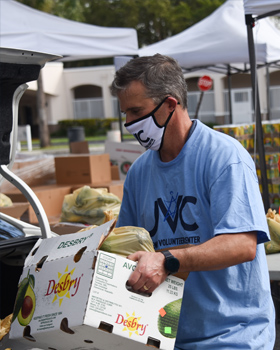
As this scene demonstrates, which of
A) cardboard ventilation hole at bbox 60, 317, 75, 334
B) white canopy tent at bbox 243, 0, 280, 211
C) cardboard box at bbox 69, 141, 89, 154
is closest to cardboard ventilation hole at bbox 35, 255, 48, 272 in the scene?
cardboard ventilation hole at bbox 60, 317, 75, 334

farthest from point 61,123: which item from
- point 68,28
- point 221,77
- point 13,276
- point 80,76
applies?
point 13,276

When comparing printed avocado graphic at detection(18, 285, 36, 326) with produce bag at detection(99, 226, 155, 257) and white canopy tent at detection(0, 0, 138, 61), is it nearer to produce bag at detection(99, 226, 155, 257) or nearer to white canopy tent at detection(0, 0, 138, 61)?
produce bag at detection(99, 226, 155, 257)

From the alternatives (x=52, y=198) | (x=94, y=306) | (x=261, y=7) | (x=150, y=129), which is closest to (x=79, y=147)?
(x=52, y=198)

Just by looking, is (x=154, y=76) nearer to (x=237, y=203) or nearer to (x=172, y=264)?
(x=237, y=203)

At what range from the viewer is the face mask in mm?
2084

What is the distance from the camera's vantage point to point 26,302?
1932 millimetres

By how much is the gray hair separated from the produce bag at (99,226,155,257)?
49 cm

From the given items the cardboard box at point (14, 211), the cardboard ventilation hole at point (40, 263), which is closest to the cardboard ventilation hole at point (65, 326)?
the cardboard ventilation hole at point (40, 263)

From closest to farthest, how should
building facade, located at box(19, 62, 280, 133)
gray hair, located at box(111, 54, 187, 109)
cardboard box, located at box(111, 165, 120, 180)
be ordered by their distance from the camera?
gray hair, located at box(111, 54, 187, 109) < cardboard box, located at box(111, 165, 120, 180) < building facade, located at box(19, 62, 280, 133)

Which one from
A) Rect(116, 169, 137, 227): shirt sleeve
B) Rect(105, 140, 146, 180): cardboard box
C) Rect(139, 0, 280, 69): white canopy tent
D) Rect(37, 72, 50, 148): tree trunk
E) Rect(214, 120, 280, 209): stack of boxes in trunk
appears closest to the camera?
Rect(116, 169, 137, 227): shirt sleeve

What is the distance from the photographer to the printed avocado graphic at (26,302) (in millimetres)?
1880

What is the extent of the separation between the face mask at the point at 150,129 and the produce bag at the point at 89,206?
3248mm

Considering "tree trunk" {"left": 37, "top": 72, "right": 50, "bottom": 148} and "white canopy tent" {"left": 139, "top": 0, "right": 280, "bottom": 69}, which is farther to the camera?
"tree trunk" {"left": 37, "top": 72, "right": 50, "bottom": 148}

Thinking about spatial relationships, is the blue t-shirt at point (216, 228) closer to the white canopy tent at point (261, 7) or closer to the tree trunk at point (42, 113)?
the white canopy tent at point (261, 7)
